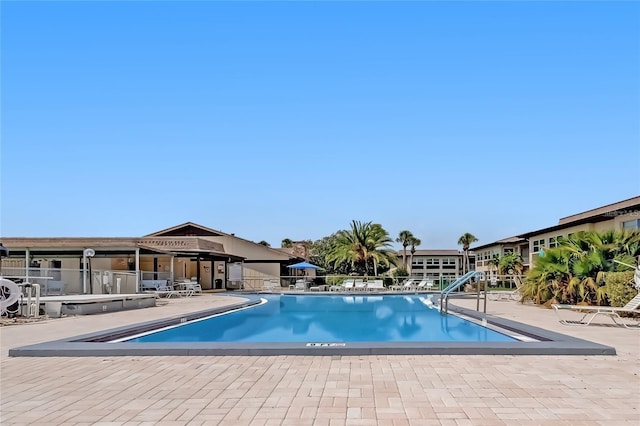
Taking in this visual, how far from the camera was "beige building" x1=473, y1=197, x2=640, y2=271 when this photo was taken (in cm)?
2111

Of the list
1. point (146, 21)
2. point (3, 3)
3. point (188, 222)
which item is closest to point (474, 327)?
point (146, 21)

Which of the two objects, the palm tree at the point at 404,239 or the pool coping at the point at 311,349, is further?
the palm tree at the point at 404,239

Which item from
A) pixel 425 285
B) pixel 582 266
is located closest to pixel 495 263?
pixel 425 285

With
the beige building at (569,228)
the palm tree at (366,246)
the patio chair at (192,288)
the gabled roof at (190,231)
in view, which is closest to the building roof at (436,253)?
the beige building at (569,228)

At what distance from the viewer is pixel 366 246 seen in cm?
3609

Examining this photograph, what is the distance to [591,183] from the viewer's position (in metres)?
19.4

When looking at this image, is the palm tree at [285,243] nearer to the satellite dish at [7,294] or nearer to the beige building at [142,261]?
the beige building at [142,261]

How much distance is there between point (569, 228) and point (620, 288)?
1557 cm

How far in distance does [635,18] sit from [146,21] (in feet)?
34.2

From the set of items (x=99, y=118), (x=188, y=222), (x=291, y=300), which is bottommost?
(x=291, y=300)

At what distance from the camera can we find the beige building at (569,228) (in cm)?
2111

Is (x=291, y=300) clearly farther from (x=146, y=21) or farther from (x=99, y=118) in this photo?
(x=146, y=21)

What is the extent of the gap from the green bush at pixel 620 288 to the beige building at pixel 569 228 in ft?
17.1

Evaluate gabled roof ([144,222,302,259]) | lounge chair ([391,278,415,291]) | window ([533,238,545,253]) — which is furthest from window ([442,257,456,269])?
gabled roof ([144,222,302,259])
